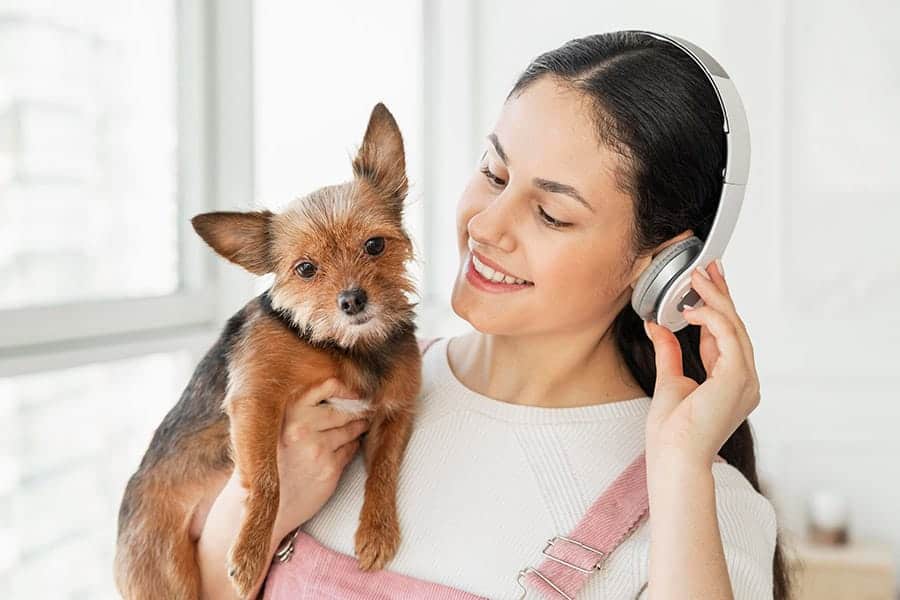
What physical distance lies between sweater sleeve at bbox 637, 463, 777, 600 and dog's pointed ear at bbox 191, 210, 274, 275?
0.88 meters

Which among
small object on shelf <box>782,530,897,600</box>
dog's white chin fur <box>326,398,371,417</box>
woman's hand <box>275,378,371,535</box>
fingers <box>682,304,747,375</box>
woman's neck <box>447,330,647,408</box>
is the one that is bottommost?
small object on shelf <box>782,530,897,600</box>

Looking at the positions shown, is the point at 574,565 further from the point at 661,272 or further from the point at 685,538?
the point at 661,272

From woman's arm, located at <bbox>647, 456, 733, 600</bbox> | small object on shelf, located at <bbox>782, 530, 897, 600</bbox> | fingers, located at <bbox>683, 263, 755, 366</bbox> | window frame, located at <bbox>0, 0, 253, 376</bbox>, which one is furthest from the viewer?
small object on shelf, located at <bbox>782, 530, 897, 600</bbox>

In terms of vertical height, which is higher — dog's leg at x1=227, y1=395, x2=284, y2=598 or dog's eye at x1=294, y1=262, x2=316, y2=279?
dog's eye at x1=294, y1=262, x2=316, y2=279

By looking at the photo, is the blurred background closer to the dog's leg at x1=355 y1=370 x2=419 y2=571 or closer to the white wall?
the white wall

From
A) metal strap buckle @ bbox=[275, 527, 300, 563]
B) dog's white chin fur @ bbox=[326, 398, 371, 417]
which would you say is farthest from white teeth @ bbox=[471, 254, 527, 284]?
metal strap buckle @ bbox=[275, 527, 300, 563]

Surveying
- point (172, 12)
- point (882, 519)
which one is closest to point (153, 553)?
point (172, 12)

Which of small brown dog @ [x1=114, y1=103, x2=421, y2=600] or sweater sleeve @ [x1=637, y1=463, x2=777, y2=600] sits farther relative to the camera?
small brown dog @ [x1=114, y1=103, x2=421, y2=600]

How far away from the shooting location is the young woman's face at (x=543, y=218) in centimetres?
154

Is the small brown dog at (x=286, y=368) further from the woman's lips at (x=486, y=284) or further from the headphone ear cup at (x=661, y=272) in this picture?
the headphone ear cup at (x=661, y=272)

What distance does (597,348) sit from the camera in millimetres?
1804

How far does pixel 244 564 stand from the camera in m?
1.53

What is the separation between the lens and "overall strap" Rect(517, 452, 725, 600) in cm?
139

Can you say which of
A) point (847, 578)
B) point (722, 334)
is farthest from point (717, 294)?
point (847, 578)
